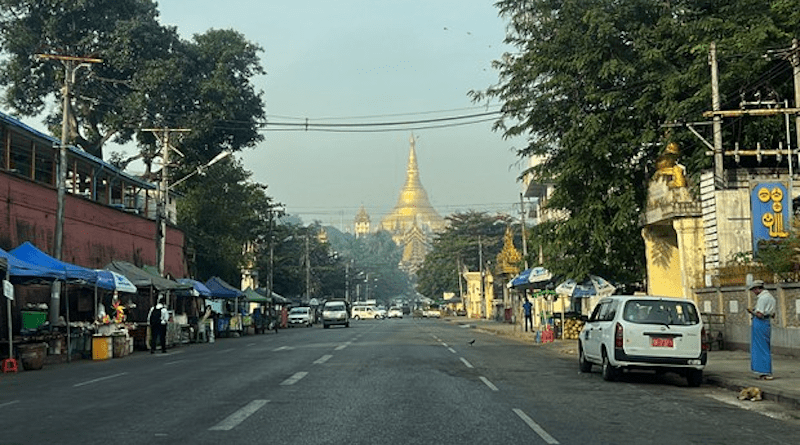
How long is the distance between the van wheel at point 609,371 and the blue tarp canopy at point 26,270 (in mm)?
16569

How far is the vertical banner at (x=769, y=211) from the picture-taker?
25.2 meters

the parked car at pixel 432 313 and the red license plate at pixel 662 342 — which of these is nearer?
the red license plate at pixel 662 342

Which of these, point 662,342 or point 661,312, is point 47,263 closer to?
point 661,312

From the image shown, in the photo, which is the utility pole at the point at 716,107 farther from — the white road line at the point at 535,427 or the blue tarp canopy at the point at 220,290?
the blue tarp canopy at the point at 220,290

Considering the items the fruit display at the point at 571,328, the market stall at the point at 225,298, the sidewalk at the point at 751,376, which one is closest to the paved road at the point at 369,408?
the sidewalk at the point at 751,376

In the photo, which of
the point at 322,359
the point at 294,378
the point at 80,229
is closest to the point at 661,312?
the point at 294,378

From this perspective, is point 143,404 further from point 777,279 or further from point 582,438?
point 777,279

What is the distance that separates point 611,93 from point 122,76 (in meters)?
37.7

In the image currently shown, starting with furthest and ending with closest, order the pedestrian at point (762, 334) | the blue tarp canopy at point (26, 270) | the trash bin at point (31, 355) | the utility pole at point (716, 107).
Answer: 1. the utility pole at point (716, 107)
2. the blue tarp canopy at point (26, 270)
3. the trash bin at point (31, 355)
4. the pedestrian at point (762, 334)

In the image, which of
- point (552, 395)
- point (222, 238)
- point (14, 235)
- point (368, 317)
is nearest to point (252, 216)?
point (222, 238)

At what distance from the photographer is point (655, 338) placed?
16.2 m

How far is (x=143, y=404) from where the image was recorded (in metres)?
12.9

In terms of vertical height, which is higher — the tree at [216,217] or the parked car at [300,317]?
Result: the tree at [216,217]

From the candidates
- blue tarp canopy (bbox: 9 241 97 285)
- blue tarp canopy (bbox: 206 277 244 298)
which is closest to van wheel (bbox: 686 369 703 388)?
blue tarp canopy (bbox: 9 241 97 285)
